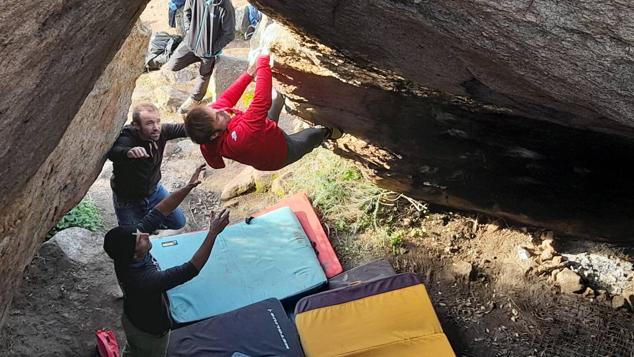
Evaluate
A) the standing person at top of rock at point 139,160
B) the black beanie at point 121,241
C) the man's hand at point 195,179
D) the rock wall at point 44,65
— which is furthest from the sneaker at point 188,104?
the rock wall at point 44,65

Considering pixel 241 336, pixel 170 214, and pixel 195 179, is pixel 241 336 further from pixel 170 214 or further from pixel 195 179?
pixel 195 179

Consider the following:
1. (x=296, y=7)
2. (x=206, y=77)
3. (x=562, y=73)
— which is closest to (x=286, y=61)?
(x=296, y=7)

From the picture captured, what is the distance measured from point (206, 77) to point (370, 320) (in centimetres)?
449

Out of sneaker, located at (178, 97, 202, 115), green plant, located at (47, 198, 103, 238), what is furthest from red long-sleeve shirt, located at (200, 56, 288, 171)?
sneaker, located at (178, 97, 202, 115)

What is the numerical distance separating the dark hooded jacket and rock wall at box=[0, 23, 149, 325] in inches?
87.7

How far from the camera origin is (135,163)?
17.6ft

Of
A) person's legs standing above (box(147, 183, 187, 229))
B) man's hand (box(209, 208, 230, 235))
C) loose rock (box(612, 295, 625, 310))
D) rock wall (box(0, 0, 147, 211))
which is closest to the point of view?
rock wall (box(0, 0, 147, 211))

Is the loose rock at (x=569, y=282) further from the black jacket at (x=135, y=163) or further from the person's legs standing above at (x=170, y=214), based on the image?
the black jacket at (x=135, y=163)

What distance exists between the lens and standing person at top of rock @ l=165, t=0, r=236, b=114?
7.60 meters

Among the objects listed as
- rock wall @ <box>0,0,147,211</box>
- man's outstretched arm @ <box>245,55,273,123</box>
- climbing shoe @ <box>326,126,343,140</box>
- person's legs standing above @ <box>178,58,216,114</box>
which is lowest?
person's legs standing above @ <box>178,58,216,114</box>

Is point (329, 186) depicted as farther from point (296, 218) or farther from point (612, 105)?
point (612, 105)

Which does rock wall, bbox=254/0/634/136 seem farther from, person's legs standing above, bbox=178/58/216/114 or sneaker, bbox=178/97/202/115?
sneaker, bbox=178/97/202/115

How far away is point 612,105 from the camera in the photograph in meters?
3.20

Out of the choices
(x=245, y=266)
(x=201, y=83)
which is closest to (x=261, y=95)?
(x=245, y=266)
